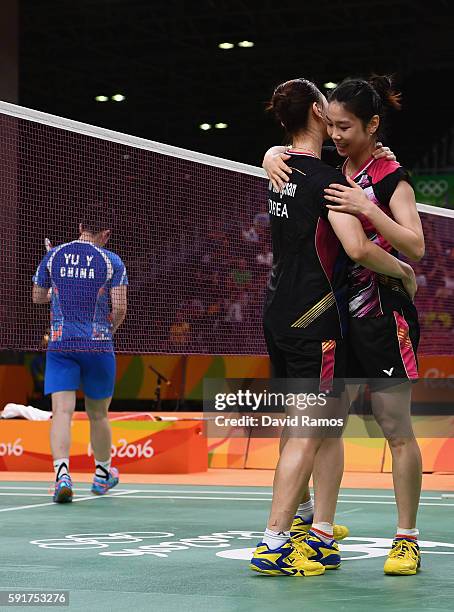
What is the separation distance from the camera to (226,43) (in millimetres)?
27375

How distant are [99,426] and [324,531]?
13.3 feet

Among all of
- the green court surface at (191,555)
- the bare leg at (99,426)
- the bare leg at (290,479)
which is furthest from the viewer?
the bare leg at (99,426)

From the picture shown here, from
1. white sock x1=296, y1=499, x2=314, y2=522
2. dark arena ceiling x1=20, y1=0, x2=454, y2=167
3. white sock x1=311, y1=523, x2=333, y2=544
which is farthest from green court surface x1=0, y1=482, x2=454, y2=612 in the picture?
dark arena ceiling x1=20, y1=0, x2=454, y2=167

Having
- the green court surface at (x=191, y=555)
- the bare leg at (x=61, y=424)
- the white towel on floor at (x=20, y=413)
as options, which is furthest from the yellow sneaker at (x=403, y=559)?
the white towel on floor at (x=20, y=413)

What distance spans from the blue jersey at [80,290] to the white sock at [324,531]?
12.1 ft

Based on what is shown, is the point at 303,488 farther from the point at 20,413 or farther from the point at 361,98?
the point at 20,413

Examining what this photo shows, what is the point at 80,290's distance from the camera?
29.7 feet

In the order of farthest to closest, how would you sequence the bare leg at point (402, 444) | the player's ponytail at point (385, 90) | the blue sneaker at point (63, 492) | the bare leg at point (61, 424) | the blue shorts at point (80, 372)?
the blue shorts at point (80, 372) → the bare leg at point (61, 424) → the blue sneaker at point (63, 492) → the player's ponytail at point (385, 90) → the bare leg at point (402, 444)

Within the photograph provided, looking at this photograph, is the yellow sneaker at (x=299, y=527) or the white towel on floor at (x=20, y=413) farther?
the white towel on floor at (x=20, y=413)

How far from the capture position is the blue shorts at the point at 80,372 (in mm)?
9125

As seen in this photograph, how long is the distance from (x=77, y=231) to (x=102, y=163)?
556 millimetres

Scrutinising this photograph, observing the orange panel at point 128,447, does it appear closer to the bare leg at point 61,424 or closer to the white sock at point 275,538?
the bare leg at point 61,424

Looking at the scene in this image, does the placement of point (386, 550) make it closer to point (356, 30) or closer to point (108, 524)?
point (108, 524)

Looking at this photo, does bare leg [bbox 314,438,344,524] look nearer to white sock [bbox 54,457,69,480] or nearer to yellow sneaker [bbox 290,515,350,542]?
yellow sneaker [bbox 290,515,350,542]
